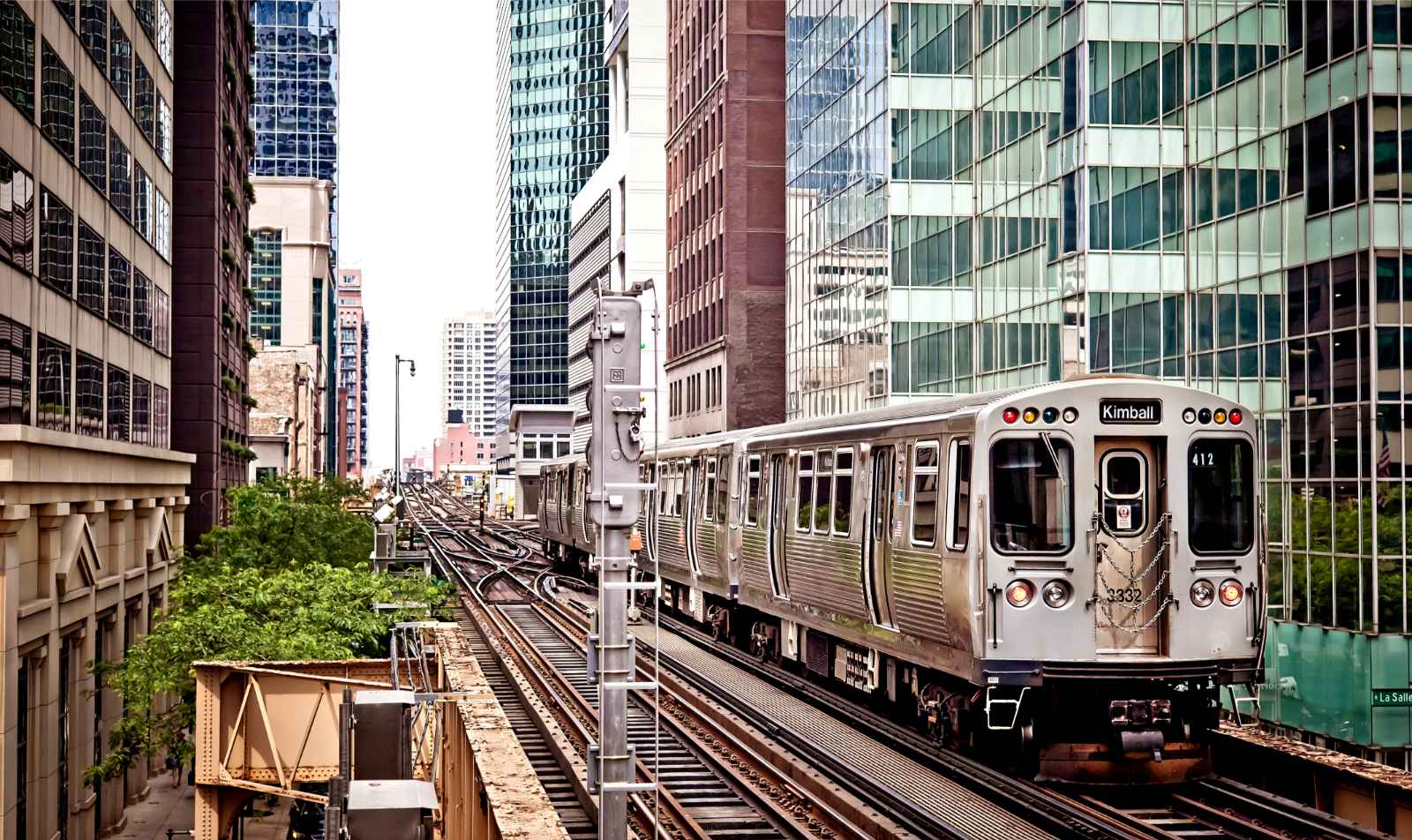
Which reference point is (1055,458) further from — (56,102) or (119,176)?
(119,176)

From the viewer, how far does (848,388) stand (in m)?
56.3

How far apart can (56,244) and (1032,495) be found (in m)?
17.7

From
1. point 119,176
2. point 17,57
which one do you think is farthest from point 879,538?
point 119,176

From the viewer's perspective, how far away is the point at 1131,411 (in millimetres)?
15695

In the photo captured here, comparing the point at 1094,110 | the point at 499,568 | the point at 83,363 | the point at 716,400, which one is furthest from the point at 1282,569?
the point at 716,400

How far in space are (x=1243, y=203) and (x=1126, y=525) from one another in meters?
20.1

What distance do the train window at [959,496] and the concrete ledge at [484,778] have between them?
4.71 meters

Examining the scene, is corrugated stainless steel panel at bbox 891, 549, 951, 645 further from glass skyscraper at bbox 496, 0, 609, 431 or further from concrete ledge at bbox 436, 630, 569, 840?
glass skyscraper at bbox 496, 0, 609, 431

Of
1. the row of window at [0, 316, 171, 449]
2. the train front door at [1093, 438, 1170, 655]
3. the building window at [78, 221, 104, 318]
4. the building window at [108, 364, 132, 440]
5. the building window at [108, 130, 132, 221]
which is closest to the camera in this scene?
the train front door at [1093, 438, 1170, 655]

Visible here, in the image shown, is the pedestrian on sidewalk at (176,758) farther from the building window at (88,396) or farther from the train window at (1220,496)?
the train window at (1220,496)

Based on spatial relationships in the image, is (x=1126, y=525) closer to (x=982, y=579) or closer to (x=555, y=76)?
(x=982, y=579)

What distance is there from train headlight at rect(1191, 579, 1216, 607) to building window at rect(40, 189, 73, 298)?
18.2m

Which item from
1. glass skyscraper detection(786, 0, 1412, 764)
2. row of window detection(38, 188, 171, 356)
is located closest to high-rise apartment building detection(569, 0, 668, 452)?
glass skyscraper detection(786, 0, 1412, 764)

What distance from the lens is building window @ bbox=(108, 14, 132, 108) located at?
30930 mm
